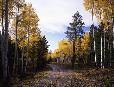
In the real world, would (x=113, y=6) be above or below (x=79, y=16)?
below

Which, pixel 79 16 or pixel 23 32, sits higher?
pixel 79 16

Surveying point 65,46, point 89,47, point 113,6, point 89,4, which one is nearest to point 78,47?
point 89,47

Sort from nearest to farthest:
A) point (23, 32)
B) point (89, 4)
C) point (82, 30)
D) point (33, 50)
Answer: point (89, 4) < point (23, 32) < point (33, 50) < point (82, 30)

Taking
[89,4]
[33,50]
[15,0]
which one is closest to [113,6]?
[89,4]

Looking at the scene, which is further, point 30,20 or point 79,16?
point 79,16

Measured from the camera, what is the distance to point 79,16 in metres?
83.0

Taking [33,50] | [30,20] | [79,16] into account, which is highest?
[79,16]

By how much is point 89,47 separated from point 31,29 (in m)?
47.0

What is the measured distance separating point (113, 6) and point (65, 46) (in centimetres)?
8499

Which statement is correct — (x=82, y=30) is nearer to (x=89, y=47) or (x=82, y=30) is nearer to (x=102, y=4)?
(x=89, y=47)

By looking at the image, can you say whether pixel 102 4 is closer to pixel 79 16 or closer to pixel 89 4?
pixel 89 4

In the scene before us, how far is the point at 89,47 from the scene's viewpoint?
92188 millimetres

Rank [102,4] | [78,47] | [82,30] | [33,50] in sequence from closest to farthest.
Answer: [102,4], [33,50], [82,30], [78,47]

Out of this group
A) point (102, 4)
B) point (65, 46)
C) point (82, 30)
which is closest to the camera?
point (102, 4)
